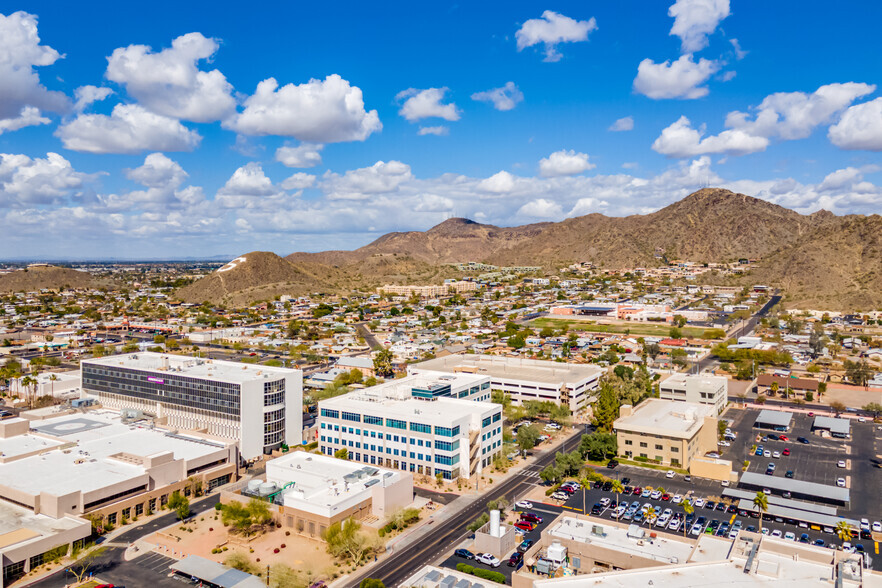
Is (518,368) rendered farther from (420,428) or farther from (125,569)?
(125,569)

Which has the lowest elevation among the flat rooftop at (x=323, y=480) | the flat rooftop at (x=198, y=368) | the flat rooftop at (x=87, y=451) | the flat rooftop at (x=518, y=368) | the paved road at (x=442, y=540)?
the paved road at (x=442, y=540)

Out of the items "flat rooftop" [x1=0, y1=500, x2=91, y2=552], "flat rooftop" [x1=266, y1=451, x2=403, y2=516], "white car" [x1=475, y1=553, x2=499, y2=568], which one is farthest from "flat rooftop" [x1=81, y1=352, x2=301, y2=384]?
"white car" [x1=475, y1=553, x2=499, y2=568]

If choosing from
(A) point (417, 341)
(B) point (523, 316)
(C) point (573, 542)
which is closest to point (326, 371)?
(A) point (417, 341)

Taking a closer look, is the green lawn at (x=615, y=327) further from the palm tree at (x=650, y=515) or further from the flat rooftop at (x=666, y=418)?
the palm tree at (x=650, y=515)

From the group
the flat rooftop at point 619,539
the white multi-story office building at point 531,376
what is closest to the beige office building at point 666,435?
the white multi-story office building at point 531,376

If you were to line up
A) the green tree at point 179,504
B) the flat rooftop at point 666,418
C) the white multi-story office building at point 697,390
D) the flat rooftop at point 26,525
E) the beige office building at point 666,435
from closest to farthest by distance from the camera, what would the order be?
1. the flat rooftop at point 26,525
2. the green tree at point 179,504
3. the beige office building at point 666,435
4. the flat rooftop at point 666,418
5. the white multi-story office building at point 697,390

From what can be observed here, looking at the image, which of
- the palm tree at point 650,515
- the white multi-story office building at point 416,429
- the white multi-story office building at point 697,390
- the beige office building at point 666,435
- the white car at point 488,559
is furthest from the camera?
the white multi-story office building at point 697,390

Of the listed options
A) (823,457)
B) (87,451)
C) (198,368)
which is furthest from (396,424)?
(823,457)
